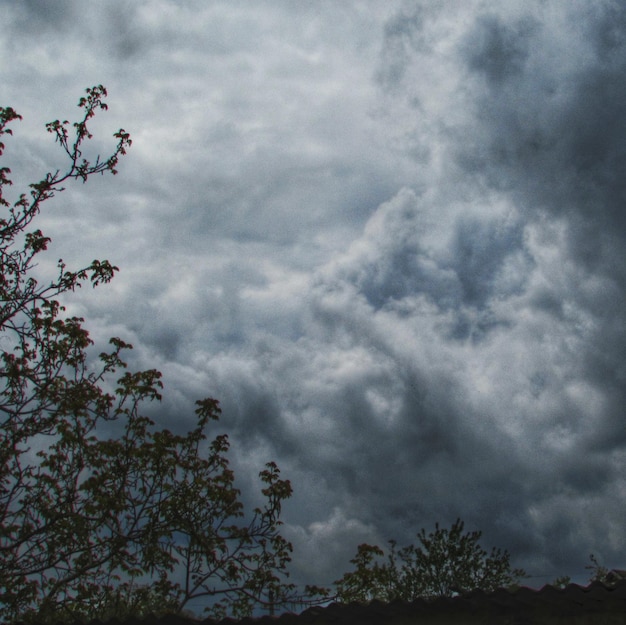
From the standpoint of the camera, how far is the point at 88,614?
1288cm

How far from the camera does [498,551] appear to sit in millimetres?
33438

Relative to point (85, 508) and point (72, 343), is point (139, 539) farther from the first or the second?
point (72, 343)

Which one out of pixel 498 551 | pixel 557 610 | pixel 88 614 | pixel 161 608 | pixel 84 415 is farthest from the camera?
pixel 498 551

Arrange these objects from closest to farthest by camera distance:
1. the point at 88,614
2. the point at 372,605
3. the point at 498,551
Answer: the point at 372,605, the point at 88,614, the point at 498,551

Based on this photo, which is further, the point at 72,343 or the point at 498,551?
the point at 498,551

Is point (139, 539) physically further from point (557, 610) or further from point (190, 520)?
point (557, 610)

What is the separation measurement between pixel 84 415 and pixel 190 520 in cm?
302

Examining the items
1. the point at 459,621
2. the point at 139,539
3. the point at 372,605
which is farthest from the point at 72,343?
the point at 459,621

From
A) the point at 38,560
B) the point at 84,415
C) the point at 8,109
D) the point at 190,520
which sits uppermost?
the point at 8,109

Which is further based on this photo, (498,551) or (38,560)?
(498,551)

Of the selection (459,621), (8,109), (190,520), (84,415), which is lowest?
(459,621)

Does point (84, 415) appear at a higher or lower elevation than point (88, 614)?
higher

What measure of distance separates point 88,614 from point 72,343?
18.0ft

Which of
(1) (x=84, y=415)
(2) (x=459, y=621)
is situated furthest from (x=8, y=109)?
(2) (x=459, y=621)
